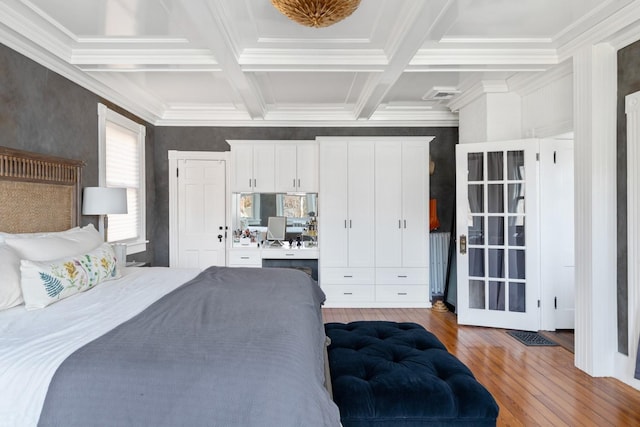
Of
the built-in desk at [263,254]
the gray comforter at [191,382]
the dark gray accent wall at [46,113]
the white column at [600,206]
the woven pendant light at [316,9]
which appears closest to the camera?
the gray comforter at [191,382]

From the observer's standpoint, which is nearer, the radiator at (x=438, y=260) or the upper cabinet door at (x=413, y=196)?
the upper cabinet door at (x=413, y=196)

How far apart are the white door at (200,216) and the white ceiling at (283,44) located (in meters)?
1.13

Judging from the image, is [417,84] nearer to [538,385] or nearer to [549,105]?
[549,105]

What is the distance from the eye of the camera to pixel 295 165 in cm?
514

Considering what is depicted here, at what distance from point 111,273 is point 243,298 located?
123 cm

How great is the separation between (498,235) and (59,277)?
391 centimetres

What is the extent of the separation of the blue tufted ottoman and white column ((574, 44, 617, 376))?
1620mm

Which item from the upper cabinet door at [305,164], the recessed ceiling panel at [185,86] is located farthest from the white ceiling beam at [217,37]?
the upper cabinet door at [305,164]

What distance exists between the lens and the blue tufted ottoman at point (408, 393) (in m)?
1.71

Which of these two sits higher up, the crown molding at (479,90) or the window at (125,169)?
the crown molding at (479,90)

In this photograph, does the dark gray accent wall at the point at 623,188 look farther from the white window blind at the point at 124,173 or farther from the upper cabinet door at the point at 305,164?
the white window blind at the point at 124,173

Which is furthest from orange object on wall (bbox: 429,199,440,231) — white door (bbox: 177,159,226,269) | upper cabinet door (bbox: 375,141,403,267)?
white door (bbox: 177,159,226,269)

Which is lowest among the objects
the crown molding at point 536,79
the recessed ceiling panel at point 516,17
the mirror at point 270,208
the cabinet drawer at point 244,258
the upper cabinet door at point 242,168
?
the cabinet drawer at point 244,258

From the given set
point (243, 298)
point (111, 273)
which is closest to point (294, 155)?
point (111, 273)
